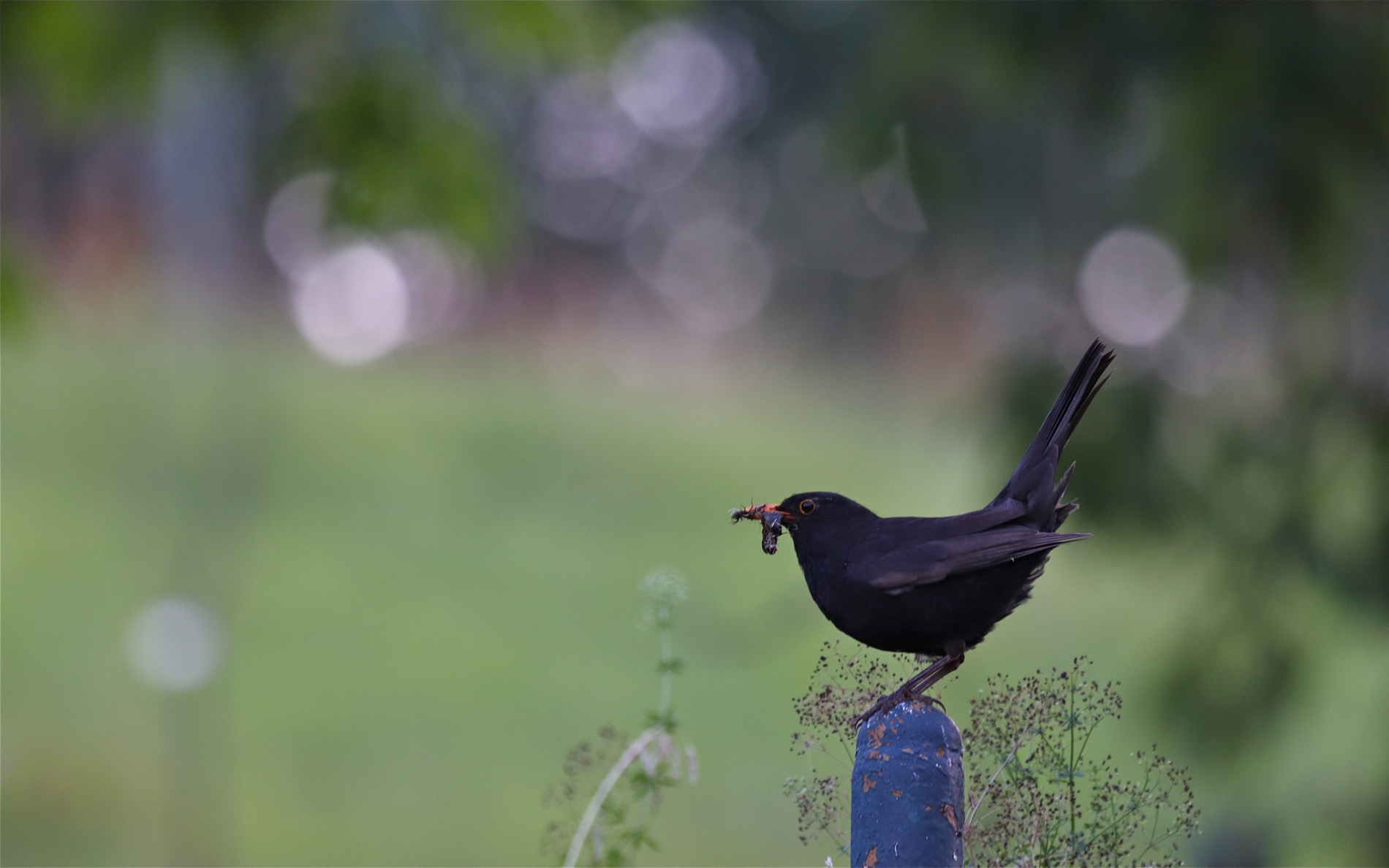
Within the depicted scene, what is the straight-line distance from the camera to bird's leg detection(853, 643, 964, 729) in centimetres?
152

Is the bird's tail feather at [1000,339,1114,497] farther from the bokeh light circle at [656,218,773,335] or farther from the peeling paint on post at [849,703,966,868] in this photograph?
the bokeh light circle at [656,218,773,335]

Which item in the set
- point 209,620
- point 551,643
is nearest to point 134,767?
point 209,620

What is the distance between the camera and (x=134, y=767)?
25.4ft

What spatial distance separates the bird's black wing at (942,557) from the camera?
156 cm

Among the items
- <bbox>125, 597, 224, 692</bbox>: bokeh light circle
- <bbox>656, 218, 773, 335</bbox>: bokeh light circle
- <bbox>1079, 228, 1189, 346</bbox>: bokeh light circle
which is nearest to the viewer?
<bbox>1079, 228, 1189, 346</bbox>: bokeh light circle

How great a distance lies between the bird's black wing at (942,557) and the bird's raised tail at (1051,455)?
126mm

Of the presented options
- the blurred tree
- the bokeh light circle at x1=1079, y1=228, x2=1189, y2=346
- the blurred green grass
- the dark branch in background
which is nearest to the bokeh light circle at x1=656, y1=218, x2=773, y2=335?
the blurred green grass

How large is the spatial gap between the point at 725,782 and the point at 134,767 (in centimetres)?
401

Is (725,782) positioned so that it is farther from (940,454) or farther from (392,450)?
(940,454)

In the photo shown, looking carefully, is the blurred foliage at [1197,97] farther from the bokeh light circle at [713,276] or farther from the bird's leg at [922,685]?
the bokeh light circle at [713,276]

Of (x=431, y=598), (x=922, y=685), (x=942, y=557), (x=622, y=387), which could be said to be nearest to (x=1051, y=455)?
(x=942, y=557)

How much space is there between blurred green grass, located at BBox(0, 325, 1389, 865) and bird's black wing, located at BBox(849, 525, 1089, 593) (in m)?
2.56

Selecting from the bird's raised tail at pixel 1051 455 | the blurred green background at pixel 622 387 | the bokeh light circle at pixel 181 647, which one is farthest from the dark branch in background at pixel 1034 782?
the bokeh light circle at pixel 181 647

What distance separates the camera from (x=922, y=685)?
1.59 m
